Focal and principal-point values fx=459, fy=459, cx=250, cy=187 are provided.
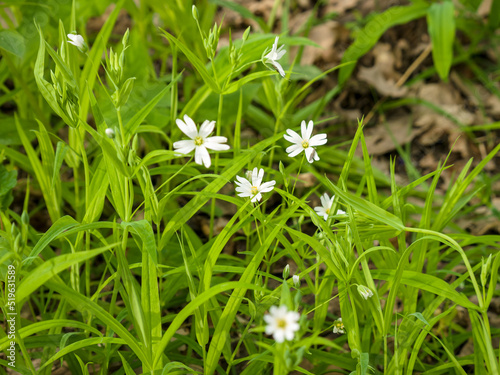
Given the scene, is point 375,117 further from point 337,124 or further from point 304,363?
point 304,363

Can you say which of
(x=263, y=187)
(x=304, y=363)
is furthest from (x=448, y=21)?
(x=304, y=363)

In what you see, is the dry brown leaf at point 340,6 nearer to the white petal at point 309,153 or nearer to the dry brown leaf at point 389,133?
the dry brown leaf at point 389,133

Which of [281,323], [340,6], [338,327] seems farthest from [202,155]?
[340,6]

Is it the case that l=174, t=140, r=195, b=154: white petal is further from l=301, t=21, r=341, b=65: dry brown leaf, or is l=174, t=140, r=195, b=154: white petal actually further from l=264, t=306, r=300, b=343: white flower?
l=301, t=21, r=341, b=65: dry brown leaf

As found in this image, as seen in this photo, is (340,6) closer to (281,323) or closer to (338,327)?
(338,327)

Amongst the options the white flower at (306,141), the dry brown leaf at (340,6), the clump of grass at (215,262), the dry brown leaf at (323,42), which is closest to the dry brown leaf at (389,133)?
the dry brown leaf at (323,42)

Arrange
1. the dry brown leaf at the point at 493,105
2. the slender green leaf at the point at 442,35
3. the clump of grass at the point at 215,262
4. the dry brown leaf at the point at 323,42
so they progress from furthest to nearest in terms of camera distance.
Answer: the dry brown leaf at the point at 323,42 → the dry brown leaf at the point at 493,105 → the slender green leaf at the point at 442,35 → the clump of grass at the point at 215,262

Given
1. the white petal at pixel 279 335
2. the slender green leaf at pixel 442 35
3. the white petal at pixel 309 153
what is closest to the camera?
the white petal at pixel 279 335
